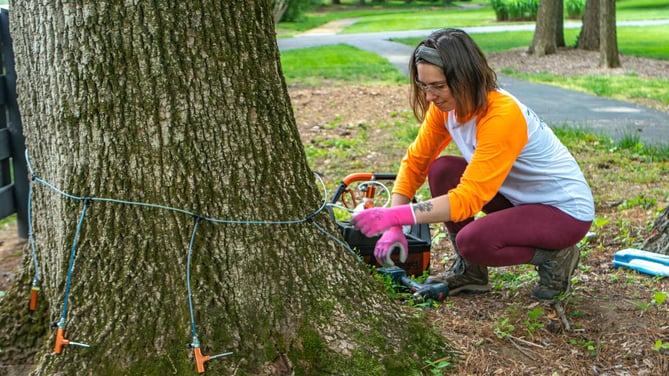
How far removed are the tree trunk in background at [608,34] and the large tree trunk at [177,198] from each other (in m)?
12.7

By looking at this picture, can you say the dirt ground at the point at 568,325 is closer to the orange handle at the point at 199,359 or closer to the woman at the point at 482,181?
the woman at the point at 482,181

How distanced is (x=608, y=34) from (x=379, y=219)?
42.9ft

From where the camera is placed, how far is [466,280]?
3.76m

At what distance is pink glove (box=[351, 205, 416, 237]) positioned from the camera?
299 cm

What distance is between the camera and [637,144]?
714 cm

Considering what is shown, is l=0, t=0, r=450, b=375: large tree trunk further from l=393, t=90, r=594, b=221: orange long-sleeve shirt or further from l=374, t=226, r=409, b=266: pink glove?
l=393, t=90, r=594, b=221: orange long-sleeve shirt

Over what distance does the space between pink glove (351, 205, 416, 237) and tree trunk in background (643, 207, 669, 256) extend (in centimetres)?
172

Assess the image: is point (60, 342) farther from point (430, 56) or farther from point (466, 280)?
point (466, 280)

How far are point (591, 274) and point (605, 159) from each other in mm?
3075

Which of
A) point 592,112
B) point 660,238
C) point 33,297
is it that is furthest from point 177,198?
point 592,112

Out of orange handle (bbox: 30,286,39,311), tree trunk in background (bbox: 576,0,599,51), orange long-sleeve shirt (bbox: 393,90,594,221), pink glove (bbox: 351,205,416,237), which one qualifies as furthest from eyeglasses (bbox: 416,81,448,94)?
tree trunk in background (bbox: 576,0,599,51)

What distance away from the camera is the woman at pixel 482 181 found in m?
3.08

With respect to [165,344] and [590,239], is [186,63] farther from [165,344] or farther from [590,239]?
[590,239]

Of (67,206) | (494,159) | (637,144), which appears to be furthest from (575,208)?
(637,144)
